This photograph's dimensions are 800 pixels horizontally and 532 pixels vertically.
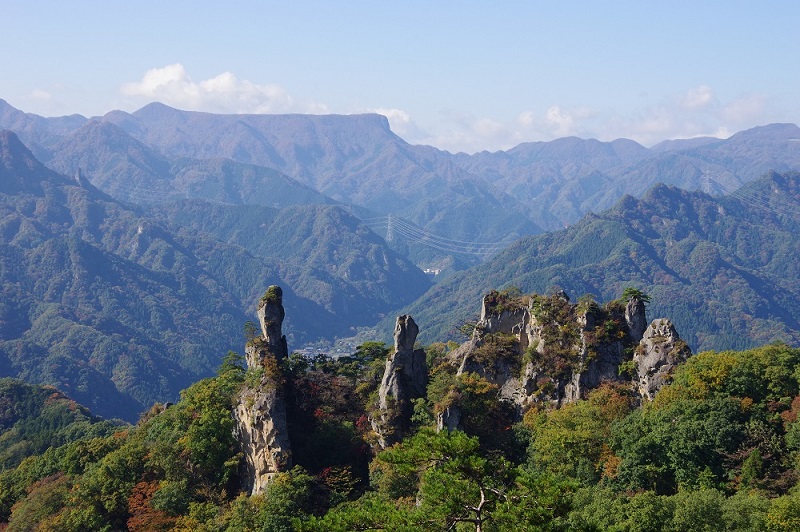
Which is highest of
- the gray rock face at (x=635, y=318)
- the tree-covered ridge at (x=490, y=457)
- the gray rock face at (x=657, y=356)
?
the gray rock face at (x=635, y=318)

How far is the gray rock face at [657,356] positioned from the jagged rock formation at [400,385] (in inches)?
587

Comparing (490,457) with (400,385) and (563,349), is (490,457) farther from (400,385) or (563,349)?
(563,349)

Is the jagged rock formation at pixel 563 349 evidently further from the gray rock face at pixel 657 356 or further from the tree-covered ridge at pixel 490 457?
the tree-covered ridge at pixel 490 457

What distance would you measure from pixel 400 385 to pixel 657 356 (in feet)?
57.3

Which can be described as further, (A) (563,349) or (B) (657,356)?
(A) (563,349)

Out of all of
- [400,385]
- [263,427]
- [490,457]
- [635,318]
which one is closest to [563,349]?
[635,318]

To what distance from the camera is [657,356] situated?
56312 millimetres

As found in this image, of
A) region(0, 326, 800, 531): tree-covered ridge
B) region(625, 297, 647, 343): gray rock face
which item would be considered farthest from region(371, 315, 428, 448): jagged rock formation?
region(625, 297, 647, 343): gray rock face

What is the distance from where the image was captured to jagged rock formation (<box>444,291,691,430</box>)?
5716 centimetres

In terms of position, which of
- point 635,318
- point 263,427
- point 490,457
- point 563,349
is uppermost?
point 635,318

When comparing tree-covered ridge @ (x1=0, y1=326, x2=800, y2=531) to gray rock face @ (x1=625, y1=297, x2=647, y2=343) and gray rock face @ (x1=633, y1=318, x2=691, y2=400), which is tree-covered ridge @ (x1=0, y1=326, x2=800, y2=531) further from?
gray rock face @ (x1=625, y1=297, x2=647, y2=343)

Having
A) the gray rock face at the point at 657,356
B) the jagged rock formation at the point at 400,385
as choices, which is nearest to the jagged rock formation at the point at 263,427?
the jagged rock formation at the point at 400,385

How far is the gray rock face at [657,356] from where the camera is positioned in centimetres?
5544

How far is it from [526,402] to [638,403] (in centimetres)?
778
